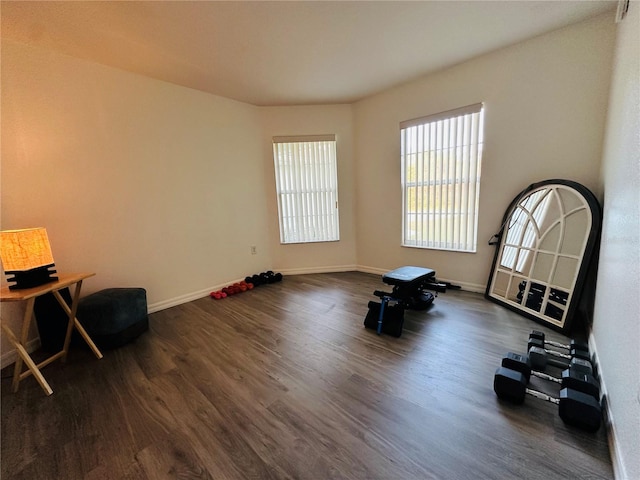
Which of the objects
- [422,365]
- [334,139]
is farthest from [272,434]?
[334,139]

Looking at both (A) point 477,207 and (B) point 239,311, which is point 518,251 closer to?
(A) point 477,207

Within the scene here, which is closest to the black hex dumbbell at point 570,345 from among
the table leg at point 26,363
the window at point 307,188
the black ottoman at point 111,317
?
the window at point 307,188

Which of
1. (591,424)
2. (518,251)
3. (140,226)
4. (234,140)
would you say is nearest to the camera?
(591,424)

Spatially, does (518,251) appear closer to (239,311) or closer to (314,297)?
(314,297)

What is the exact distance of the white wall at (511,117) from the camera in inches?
87.6

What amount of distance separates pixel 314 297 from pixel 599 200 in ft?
9.29

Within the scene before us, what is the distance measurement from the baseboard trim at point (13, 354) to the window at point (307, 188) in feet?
9.23

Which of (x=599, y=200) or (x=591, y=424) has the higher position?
(x=599, y=200)

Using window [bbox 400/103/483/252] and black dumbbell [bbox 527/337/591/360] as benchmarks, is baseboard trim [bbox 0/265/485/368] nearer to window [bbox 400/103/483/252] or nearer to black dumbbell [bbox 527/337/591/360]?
window [bbox 400/103/483/252]

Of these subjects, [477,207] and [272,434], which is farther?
[477,207]

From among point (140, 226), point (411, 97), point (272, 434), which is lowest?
point (272, 434)

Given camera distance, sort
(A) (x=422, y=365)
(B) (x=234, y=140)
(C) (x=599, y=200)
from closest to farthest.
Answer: (A) (x=422, y=365), (C) (x=599, y=200), (B) (x=234, y=140)

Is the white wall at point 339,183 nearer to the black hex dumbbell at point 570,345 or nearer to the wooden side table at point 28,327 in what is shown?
the wooden side table at point 28,327

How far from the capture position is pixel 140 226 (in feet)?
9.29
